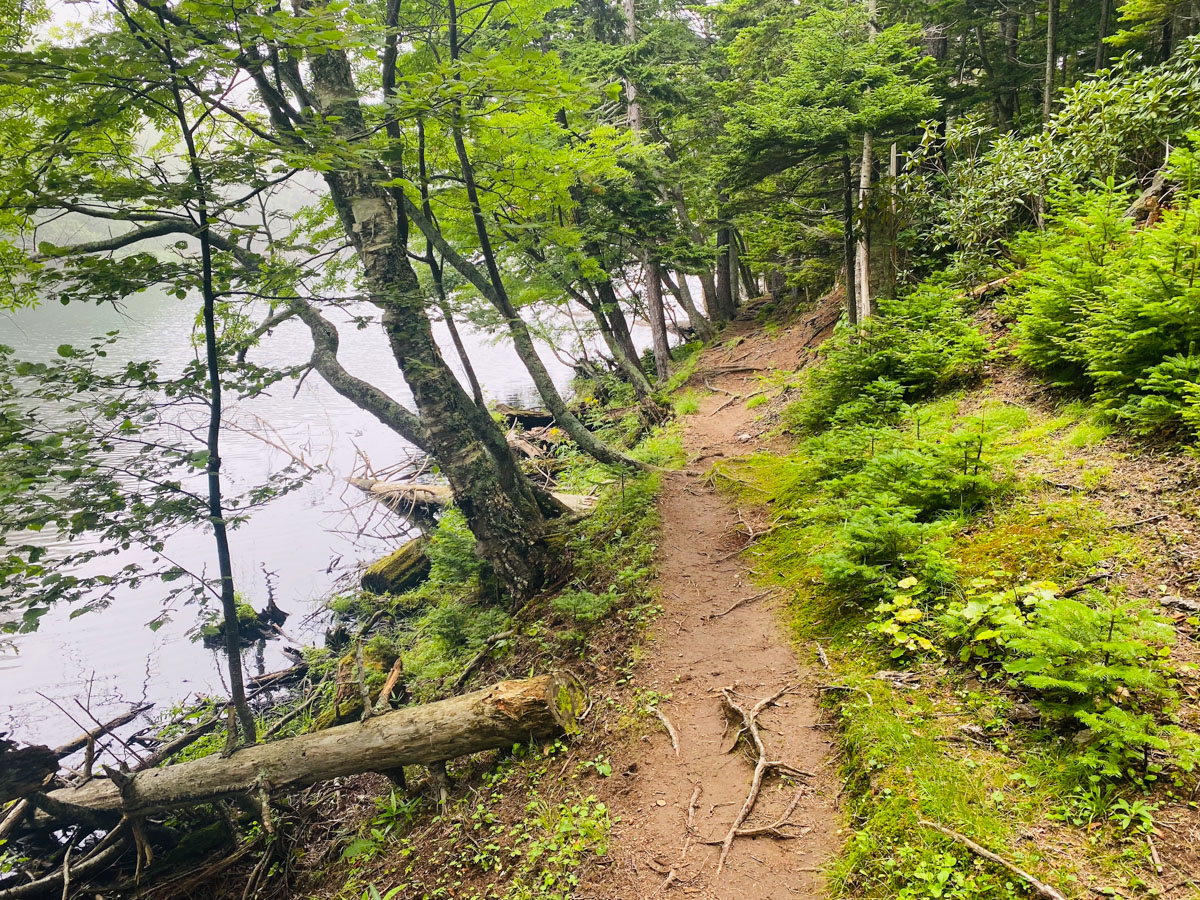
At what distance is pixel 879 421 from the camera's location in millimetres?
6238

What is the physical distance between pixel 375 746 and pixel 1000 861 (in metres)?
4.01

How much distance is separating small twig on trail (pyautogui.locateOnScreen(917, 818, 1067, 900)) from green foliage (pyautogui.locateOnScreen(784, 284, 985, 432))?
4622 mm

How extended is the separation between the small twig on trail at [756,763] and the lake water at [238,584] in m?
4.00

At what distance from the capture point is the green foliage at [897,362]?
6312 mm

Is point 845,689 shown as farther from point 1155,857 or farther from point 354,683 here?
point 354,683

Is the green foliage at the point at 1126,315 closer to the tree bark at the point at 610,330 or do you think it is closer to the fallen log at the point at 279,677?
the tree bark at the point at 610,330

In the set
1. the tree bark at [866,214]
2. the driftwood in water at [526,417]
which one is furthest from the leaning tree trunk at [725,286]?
the tree bark at [866,214]

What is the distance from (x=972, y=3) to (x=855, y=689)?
55.7 ft

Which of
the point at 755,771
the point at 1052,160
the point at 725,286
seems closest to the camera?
the point at 755,771

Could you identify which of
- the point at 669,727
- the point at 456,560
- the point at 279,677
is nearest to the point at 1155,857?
the point at 669,727

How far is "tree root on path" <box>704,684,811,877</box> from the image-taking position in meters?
2.92

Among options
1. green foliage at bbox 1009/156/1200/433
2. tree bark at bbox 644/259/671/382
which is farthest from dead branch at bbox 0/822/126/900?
tree bark at bbox 644/259/671/382

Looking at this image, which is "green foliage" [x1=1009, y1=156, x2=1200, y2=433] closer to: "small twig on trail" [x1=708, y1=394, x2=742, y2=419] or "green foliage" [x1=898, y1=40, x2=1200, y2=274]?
"green foliage" [x1=898, y1=40, x2=1200, y2=274]

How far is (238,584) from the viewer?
33.9 ft
